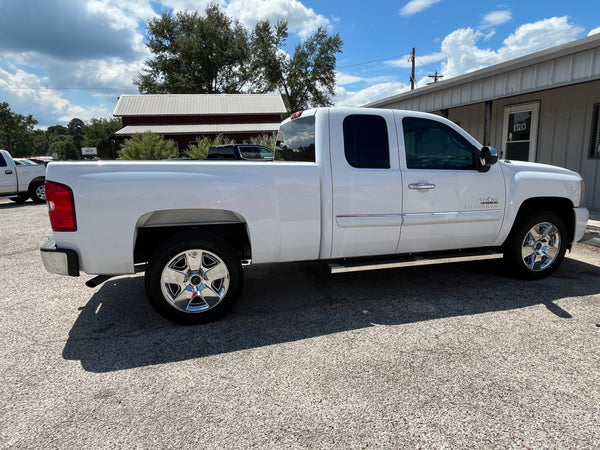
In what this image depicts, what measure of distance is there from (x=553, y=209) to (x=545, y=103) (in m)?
6.02

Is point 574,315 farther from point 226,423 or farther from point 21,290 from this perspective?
point 21,290

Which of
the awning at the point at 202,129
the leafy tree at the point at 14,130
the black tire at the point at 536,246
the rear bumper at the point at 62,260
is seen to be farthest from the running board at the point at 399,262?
the leafy tree at the point at 14,130

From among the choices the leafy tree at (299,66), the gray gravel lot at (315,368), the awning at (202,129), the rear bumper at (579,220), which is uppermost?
the leafy tree at (299,66)

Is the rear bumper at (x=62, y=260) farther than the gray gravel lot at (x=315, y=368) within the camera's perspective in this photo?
Yes

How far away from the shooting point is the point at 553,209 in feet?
16.3

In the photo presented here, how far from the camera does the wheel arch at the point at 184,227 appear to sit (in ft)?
11.8

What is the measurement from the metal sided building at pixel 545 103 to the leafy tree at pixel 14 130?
7345 centimetres

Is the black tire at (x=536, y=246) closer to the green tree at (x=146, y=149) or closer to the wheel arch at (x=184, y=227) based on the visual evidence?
the wheel arch at (x=184, y=227)

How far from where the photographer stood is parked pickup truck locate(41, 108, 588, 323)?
3307 millimetres

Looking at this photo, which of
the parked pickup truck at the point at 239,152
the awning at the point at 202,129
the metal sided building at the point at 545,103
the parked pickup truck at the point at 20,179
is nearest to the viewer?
the metal sided building at the point at 545,103

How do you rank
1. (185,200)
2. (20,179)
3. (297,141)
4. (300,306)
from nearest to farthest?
(185,200) → (300,306) → (297,141) → (20,179)

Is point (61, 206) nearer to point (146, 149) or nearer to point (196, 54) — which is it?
point (146, 149)

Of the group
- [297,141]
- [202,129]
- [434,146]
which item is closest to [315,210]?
[297,141]

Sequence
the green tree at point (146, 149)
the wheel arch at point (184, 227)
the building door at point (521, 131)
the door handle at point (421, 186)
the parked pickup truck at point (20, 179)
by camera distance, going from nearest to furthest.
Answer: the wheel arch at point (184, 227)
the door handle at point (421, 186)
the building door at point (521, 131)
the parked pickup truck at point (20, 179)
the green tree at point (146, 149)
